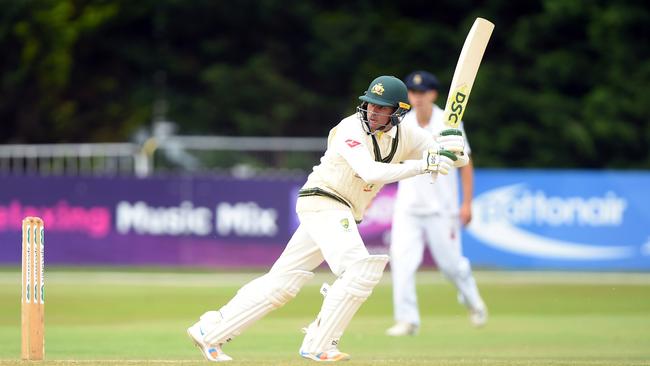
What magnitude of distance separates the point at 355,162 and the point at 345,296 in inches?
30.5

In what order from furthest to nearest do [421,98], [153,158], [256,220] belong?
[153,158] < [256,220] < [421,98]

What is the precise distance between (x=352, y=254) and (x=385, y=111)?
33.7 inches

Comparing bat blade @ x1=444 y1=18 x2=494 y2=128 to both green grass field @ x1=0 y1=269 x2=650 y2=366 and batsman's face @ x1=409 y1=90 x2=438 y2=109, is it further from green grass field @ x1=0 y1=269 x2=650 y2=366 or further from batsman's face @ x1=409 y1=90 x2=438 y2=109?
batsman's face @ x1=409 y1=90 x2=438 y2=109

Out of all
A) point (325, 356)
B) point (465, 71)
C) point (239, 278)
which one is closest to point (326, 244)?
point (325, 356)

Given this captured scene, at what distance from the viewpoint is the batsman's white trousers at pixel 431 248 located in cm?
1075

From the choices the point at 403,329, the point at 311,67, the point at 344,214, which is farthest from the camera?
the point at 311,67

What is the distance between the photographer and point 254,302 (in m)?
7.78

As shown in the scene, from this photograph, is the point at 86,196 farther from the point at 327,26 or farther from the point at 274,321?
the point at 327,26

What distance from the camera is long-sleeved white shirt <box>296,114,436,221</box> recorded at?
7.47 meters

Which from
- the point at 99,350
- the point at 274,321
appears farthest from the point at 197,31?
the point at 99,350

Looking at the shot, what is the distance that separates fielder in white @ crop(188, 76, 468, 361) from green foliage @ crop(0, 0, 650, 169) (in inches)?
756

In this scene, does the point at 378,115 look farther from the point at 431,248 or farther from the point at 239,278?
the point at 239,278

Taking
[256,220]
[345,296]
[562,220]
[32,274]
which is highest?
[256,220]

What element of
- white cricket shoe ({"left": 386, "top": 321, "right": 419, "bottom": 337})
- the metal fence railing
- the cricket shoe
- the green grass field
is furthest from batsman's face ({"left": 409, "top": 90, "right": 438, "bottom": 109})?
the metal fence railing
